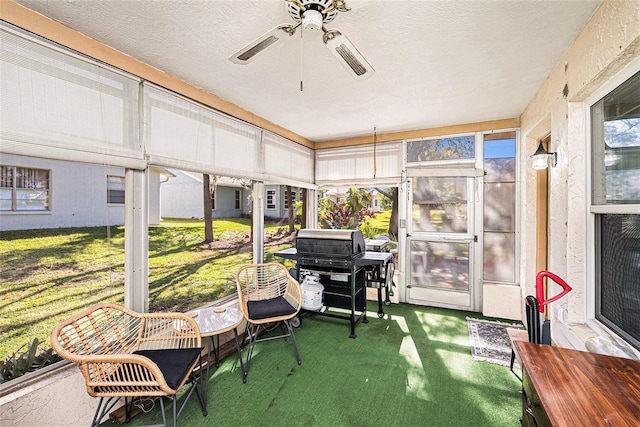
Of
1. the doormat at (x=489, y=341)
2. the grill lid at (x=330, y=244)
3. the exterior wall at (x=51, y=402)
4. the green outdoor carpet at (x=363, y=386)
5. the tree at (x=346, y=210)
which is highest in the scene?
the tree at (x=346, y=210)

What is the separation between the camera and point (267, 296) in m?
3.05

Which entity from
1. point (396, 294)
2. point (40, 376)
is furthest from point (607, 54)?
point (40, 376)

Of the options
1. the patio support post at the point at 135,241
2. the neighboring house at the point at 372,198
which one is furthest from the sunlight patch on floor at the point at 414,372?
the neighboring house at the point at 372,198

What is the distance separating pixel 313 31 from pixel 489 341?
3366 millimetres

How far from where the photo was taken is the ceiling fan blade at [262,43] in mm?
1229

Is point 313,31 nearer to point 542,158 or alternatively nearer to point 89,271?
point 542,158

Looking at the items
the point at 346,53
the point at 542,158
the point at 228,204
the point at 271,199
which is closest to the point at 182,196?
the point at 228,204

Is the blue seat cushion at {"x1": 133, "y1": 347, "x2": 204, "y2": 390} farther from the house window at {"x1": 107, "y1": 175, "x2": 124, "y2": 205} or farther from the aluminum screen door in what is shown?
the aluminum screen door

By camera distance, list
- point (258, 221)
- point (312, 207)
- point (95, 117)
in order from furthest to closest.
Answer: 1. point (312, 207)
2. point (258, 221)
3. point (95, 117)

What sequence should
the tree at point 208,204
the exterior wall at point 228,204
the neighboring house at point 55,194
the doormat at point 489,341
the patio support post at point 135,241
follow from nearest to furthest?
the patio support post at point 135,241 → the neighboring house at point 55,194 → the doormat at point 489,341 → the tree at point 208,204 → the exterior wall at point 228,204

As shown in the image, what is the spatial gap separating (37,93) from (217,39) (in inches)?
43.2

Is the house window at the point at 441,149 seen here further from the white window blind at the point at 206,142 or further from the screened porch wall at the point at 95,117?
the screened porch wall at the point at 95,117

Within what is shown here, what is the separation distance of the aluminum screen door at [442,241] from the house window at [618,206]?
2.09 m

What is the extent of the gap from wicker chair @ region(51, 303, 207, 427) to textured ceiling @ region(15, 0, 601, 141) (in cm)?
182
